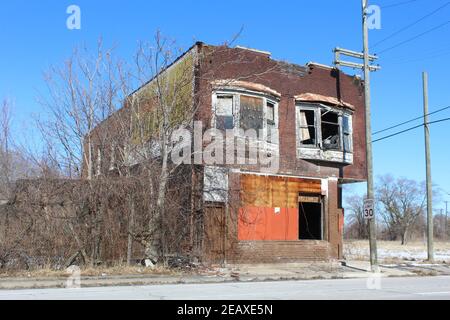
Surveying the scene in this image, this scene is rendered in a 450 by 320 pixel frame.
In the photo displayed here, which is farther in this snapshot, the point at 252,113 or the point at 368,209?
the point at 252,113

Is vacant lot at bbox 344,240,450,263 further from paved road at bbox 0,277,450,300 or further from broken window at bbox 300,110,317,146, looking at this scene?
paved road at bbox 0,277,450,300

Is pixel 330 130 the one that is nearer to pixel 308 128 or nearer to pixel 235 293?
pixel 308 128

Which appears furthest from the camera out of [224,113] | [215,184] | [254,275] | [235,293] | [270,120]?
[270,120]

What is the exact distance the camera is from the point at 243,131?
70.2 feet

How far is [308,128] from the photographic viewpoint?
938 inches

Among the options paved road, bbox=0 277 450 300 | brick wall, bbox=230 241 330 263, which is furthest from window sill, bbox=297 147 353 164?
paved road, bbox=0 277 450 300

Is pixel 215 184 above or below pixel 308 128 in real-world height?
below

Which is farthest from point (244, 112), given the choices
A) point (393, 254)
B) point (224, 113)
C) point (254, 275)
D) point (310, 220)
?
point (393, 254)

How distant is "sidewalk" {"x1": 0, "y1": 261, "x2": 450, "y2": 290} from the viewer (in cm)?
1477

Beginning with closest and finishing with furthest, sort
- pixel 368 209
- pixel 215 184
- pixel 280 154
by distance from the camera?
pixel 215 184, pixel 368 209, pixel 280 154

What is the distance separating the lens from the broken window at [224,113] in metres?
21.1

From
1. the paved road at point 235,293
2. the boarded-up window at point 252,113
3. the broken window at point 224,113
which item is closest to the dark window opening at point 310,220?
the boarded-up window at point 252,113

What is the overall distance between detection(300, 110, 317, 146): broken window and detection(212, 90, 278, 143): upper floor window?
176 centimetres

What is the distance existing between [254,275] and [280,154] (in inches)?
242
